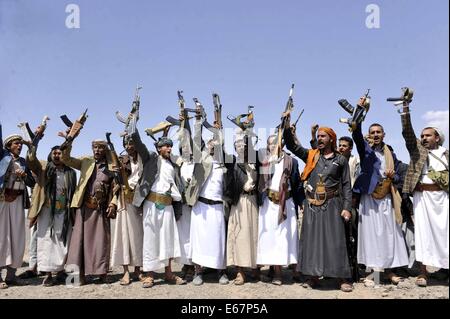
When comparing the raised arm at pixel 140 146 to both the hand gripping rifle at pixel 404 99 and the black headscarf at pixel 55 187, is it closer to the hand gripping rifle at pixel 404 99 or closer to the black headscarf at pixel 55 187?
the black headscarf at pixel 55 187

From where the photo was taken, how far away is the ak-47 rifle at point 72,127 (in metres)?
5.77

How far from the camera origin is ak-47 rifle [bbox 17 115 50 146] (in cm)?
584

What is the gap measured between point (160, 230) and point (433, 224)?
415 cm

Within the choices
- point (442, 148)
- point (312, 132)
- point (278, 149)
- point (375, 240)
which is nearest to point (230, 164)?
point (278, 149)

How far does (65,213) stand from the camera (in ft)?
19.3

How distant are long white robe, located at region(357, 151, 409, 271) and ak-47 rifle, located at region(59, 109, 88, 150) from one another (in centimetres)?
475

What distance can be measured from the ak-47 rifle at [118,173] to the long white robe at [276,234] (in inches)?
89.8

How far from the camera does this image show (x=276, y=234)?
562cm

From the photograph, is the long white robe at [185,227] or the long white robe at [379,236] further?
the long white robe at [185,227]

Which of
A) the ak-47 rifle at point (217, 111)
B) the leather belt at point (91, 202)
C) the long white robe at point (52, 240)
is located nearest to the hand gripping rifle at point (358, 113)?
the ak-47 rifle at point (217, 111)

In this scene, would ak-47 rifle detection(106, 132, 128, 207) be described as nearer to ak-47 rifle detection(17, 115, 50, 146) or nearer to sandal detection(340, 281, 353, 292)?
ak-47 rifle detection(17, 115, 50, 146)

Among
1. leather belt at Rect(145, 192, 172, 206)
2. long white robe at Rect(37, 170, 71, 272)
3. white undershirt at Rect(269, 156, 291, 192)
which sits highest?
white undershirt at Rect(269, 156, 291, 192)

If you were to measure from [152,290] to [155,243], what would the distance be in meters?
0.71

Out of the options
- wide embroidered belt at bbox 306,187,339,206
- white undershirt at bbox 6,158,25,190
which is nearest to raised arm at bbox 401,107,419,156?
wide embroidered belt at bbox 306,187,339,206
